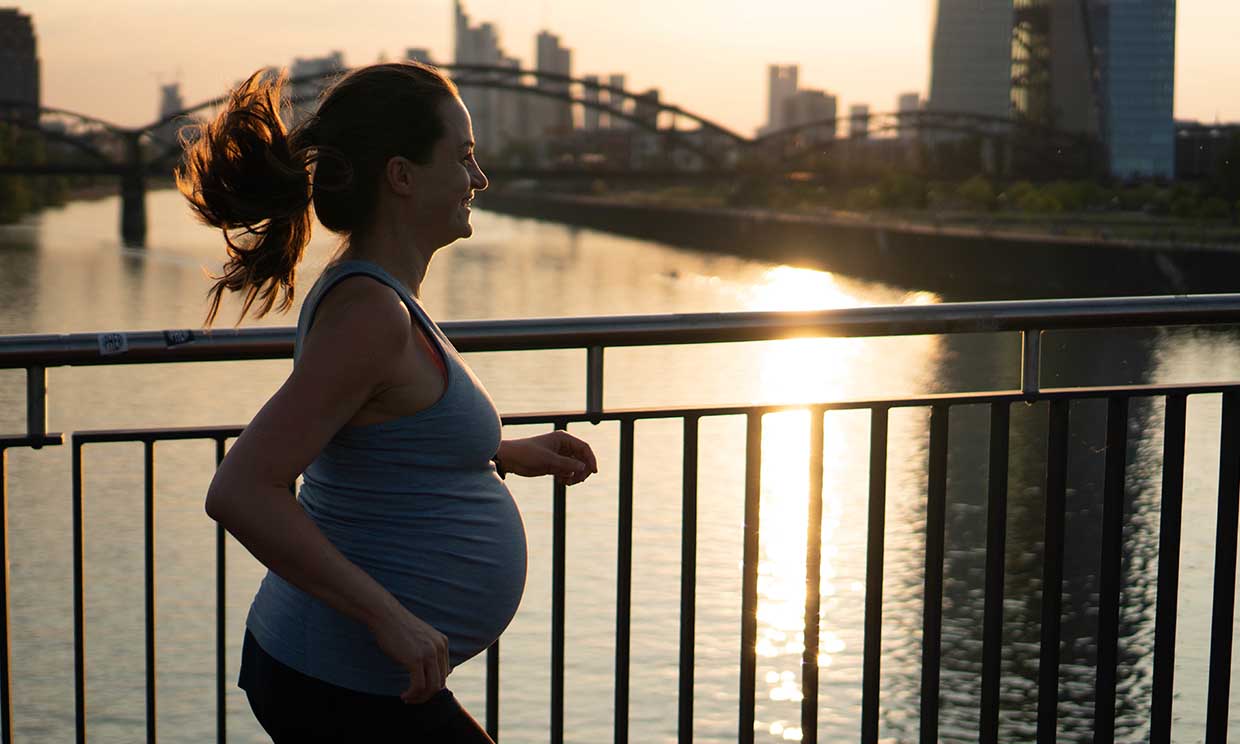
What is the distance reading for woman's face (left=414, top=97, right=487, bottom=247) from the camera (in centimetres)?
130

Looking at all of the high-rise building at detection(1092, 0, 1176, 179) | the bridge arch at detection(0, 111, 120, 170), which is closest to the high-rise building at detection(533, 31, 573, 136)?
the bridge arch at detection(0, 111, 120, 170)

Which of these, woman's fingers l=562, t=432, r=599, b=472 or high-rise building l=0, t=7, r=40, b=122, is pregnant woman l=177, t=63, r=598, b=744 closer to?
woman's fingers l=562, t=432, r=599, b=472

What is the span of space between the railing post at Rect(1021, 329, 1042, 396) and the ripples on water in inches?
229

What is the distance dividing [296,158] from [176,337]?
60 cm

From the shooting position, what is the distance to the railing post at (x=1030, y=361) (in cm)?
222

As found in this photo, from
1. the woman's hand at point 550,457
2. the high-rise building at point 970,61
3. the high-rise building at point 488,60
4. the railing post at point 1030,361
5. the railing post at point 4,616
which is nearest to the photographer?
the woman's hand at point 550,457

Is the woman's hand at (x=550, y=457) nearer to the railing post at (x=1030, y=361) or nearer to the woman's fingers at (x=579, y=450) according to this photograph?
the woman's fingers at (x=579, y=450)

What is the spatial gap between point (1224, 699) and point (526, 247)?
5343 centimetres

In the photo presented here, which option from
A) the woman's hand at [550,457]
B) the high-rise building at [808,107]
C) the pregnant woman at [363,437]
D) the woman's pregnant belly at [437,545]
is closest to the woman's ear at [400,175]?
the pregnant woman at [363,437]

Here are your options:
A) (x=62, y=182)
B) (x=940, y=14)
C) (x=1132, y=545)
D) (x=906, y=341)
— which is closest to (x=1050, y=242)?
(x=906, y=341)

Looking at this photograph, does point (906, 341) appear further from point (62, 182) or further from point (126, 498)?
point (62, 182)

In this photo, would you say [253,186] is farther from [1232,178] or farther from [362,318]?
[1232,178]

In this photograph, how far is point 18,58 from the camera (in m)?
110

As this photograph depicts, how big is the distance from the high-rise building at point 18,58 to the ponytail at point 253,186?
10887 cm
